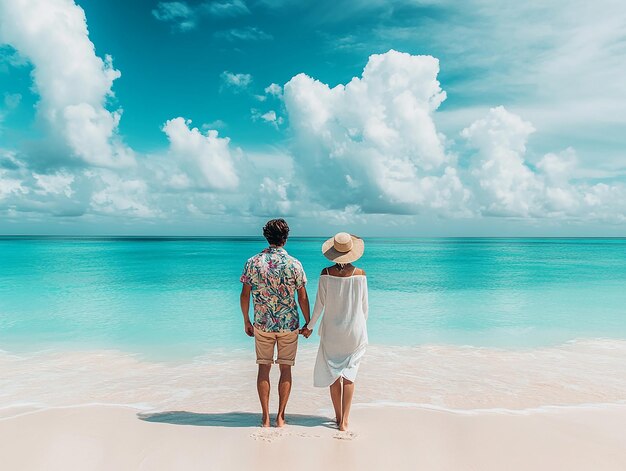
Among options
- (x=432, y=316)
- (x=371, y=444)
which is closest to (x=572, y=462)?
(x=371, y=444)

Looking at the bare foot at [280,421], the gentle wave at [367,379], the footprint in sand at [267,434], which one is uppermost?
the bare foot at [280,421]

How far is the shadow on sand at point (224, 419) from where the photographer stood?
465 cm

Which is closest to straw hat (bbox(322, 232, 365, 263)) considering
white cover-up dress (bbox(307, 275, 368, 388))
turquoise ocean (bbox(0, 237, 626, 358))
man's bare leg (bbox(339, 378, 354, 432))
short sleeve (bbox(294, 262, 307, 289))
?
white cover-up dress (bbox(307, 275, 368, 388))

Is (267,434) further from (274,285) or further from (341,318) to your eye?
(274,285)

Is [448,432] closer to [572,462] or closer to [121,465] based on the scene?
[572,462]

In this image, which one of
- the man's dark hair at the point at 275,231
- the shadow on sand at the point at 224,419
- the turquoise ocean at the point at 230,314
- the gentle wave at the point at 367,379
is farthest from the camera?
the turquoise ocean at the point at 230,314

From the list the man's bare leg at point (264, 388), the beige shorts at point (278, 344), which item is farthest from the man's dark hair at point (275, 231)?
the man's bare leg at point (264, 388)

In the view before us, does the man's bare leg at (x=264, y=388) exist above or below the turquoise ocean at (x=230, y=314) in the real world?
above

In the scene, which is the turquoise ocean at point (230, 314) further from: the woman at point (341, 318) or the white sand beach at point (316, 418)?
the woman at point (341, 318)

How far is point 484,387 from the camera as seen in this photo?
6.34m

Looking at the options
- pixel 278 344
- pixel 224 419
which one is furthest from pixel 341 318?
pixel 224 419

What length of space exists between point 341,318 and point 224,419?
184 cm

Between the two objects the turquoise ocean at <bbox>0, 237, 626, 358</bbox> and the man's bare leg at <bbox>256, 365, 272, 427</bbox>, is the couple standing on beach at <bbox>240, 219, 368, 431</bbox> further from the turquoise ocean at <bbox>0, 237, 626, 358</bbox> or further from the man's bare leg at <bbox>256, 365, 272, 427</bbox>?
the turquoise ocean at <bbox>0, 237, 626, 358</bbox>

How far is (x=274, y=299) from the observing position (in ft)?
14.0
